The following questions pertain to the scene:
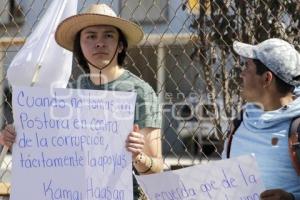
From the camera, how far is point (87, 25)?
2498mm

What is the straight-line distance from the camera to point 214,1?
3826mm

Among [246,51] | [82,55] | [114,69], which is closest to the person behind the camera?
[246,51]

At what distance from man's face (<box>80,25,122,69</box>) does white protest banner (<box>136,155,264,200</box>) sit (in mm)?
467

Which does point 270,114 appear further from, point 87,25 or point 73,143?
point 87,25

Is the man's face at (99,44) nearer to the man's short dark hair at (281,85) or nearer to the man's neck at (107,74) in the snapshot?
the man's neck at (107,74)

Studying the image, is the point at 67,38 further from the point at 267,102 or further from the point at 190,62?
the point at 190,62

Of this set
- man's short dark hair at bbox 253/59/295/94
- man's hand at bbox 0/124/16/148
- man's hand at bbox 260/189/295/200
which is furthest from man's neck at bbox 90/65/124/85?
man's hand at bbox 260/189/295/200

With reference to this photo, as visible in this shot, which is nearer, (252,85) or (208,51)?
(252,85)

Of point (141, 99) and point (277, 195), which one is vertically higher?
point (141, 99)

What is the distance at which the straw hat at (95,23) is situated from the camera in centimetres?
246

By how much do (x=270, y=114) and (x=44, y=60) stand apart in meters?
1.04

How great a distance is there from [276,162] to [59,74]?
1.09 meters

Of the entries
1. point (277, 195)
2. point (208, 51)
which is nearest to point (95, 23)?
point (277, 195)

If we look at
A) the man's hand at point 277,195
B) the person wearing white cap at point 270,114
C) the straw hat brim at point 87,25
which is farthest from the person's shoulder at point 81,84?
the man's hand at point 277,195
